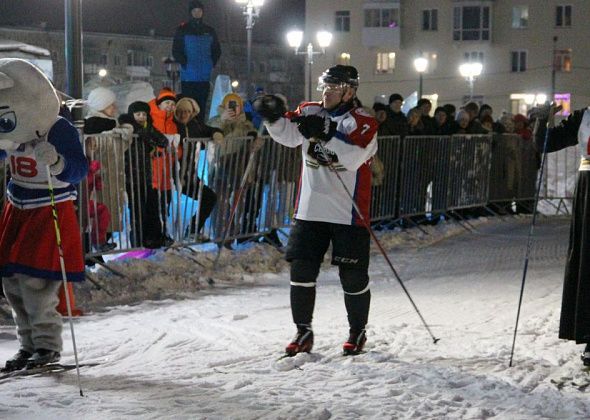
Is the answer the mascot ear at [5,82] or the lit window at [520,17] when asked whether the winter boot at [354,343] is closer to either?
the mascot ear at [5,82]

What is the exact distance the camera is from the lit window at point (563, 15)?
2488 inches

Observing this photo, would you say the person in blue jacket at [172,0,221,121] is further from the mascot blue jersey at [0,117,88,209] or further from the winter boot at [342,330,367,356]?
the mascot blue jersey at [0,117,88,209]

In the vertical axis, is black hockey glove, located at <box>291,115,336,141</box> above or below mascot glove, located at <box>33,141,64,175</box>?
above

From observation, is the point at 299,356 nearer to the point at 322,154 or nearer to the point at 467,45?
the point at 322,154

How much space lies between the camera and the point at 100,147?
9469 millimetres

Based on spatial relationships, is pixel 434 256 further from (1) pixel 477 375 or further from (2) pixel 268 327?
(1) pixel 477 375

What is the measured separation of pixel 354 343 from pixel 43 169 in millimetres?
2224

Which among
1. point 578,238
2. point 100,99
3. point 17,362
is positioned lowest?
point 17,362

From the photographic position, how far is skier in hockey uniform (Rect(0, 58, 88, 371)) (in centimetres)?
597

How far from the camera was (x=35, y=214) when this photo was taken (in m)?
6.19

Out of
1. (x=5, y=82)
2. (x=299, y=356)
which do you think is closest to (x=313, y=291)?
(x=299, y=356)


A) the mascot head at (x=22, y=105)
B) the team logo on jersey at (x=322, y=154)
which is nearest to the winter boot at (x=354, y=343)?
the team logo on jersey at (x=322, y=154)

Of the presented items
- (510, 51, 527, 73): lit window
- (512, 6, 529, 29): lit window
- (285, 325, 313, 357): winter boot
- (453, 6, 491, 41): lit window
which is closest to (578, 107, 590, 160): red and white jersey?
(285, 325, 313, 357): winter boot

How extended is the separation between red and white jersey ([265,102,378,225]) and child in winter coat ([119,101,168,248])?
3.19 metres
